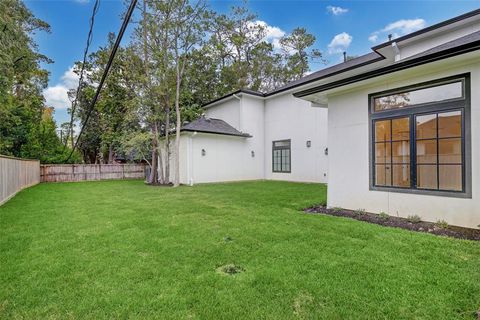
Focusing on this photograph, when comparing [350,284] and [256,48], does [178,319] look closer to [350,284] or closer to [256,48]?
[350,284]

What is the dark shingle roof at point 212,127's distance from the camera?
13.5 m

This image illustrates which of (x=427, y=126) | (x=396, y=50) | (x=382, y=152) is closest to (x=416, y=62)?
(x=427, y=126)

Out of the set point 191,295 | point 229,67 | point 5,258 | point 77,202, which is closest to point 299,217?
point 191,295

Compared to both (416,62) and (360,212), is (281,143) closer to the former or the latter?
(360,212)

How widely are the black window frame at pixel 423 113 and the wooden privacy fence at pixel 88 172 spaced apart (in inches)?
634

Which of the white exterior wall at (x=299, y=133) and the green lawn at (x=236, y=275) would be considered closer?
the green lawn at (x=236, y=275)

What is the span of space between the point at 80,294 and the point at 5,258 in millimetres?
1790

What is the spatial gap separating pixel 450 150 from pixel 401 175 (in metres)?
0.93

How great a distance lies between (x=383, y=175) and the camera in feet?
18.2

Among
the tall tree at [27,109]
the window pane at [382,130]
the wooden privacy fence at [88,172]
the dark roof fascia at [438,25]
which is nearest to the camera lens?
the window pane at [382,130]

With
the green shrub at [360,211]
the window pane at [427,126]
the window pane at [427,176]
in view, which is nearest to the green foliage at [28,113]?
the green shrub at [360,211]

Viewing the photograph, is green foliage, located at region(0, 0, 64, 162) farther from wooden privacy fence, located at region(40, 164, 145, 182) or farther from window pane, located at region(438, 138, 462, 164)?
window pane, located at region(438, 138, 462, 164)

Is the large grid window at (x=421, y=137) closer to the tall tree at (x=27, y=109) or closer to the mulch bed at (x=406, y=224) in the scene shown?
the mulch bed at (x=406, y=224)

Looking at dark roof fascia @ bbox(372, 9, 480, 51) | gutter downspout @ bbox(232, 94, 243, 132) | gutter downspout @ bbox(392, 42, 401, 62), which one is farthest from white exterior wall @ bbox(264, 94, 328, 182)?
dark roof fascia @ bbox(372, 9, 480, 51)
